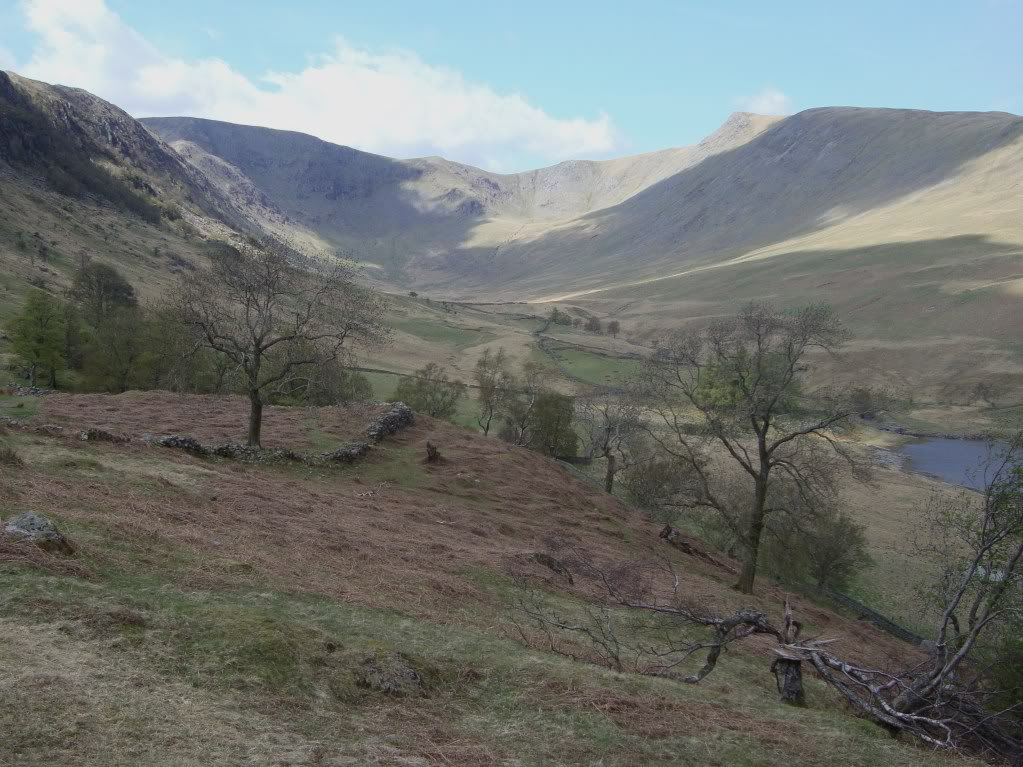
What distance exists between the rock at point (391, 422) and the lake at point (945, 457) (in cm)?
6392

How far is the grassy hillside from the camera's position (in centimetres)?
780

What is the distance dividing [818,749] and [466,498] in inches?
932

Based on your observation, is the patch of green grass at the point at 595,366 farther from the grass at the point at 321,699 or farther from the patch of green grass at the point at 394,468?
the grass at the point at 321,699

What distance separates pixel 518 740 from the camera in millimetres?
9039

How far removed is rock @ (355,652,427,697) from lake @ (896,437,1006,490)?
265 ft

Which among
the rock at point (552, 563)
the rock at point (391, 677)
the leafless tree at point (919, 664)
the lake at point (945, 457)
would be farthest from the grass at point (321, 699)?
the lake at point (945, 457)

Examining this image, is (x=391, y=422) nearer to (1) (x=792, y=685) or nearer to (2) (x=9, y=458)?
(2) (x=9, y=458)

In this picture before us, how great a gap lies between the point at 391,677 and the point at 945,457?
9678 cm

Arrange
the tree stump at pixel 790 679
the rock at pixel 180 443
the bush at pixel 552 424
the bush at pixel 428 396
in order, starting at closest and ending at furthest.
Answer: the tree stump at pixel 790 679 → the rock at pixel 180 443 → the bush at pixel 552 424 → the bush at pixel 428 396

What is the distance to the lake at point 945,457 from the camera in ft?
259

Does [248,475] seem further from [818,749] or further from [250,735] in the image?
[818,749]

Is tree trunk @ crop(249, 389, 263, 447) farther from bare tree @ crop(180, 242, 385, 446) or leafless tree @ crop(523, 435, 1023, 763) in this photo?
leafless tree @ crop(523, 435, 1023, 763)

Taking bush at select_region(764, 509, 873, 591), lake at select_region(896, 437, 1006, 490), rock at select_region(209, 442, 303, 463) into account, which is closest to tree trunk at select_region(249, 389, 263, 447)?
rock at select_region(209, 442, 303, 463)

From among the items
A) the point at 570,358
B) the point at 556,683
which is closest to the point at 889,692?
the point at 556,683
